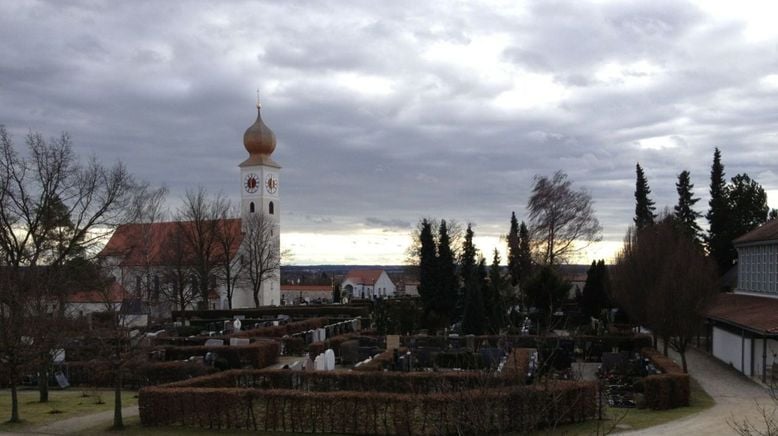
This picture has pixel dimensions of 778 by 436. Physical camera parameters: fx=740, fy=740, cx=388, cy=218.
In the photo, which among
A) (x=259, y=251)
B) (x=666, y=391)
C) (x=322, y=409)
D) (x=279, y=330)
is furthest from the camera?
(x=259, y=251)

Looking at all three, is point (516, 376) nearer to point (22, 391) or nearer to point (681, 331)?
point (681, 331)

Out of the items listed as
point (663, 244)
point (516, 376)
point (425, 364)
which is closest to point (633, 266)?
point (663, 244)

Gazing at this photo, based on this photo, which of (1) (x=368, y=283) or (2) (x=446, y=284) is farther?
(1) (x=368, y=283)

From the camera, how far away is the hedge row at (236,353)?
30.2m

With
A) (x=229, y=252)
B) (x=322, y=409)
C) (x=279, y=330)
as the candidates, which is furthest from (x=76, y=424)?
(x=229, y=252)

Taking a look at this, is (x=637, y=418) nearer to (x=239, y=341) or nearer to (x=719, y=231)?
(x=239, y=341)

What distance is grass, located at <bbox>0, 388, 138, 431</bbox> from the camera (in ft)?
67.5

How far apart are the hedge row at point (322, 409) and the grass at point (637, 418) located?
465 millimetres

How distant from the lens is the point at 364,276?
447 ft

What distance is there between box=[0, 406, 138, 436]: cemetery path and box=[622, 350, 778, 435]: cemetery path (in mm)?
13719

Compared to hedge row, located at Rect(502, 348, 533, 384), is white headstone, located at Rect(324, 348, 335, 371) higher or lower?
lower

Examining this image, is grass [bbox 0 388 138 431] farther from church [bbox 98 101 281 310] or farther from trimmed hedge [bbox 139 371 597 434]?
church [bbox 98 101 281 310]

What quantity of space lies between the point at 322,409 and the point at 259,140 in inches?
2530

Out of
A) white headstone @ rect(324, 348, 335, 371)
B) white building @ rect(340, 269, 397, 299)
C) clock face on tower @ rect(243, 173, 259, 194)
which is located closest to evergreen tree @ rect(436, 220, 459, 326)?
white headstone @ rect(324, 348, 335, 371)
